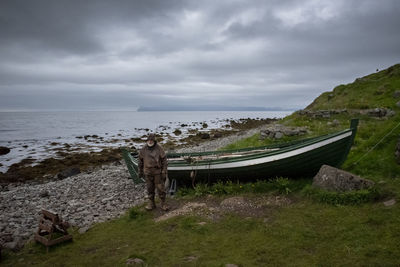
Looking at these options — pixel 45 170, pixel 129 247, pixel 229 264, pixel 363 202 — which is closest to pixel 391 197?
pixel 363 202

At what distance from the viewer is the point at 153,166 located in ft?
31.4

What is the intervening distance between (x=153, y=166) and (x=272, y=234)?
16.3ft

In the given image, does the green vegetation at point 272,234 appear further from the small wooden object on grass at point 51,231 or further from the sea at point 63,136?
the sea at point 63,136

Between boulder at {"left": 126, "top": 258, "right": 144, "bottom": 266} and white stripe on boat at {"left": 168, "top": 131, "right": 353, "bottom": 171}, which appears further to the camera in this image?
white stripe on boat at {"left": 168, "top": 131, "right": 353, "bottom": 171}

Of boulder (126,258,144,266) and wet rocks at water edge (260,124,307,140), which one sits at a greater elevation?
wet rocks at water edge (260,124,307,140)

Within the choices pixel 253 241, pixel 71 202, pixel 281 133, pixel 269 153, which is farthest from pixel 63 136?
pixel 253 241

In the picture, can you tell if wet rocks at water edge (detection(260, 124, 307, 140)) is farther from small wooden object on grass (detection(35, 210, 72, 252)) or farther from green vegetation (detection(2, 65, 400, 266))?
small wooden object on grass (detection(35, 210, 72, 252))

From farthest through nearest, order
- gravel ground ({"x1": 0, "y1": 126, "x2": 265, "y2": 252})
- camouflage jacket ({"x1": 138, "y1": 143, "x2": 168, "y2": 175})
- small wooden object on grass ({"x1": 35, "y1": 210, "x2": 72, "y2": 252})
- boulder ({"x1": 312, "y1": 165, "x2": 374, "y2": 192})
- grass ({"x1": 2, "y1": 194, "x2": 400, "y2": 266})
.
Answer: gravel ground ({"x1": 0, "y1": 126, "x2": 265, "y2": 252})
camouflage jacket ({"x1": 138, "y1": 143, "x2": 168, "y2": 175})
boulder ({"x1": 312, "y1": 165, "x2": 374, "y2": 192})
small wooden object on grass ({"x1": 35, "y1": 210, "x2": 72, "y2": 252})
grass ({"x1": 2, "y1": 194, "x2": 400, "y2": 266})

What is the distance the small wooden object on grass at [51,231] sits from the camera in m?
7.50

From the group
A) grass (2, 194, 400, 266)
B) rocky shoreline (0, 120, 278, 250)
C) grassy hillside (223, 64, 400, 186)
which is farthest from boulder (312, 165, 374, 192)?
rocky shoreline (0, 120, 278, 250)

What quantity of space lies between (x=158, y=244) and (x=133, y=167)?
8.67m

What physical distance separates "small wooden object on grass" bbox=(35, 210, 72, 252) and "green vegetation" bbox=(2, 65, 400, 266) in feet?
0.85

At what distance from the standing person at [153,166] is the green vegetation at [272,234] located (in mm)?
913

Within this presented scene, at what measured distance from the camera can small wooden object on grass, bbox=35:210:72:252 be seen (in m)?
7.50
